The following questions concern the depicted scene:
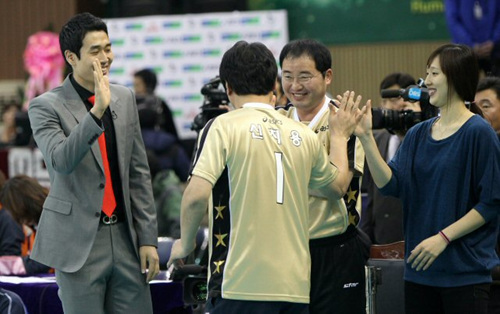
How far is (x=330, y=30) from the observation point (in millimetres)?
12078

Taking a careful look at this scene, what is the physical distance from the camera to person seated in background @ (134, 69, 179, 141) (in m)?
9.52

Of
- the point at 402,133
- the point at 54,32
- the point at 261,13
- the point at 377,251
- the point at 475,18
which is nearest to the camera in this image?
the point at 377,251

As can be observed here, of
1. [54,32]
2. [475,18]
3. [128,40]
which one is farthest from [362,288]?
[54,32]

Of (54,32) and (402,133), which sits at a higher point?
(54,32)

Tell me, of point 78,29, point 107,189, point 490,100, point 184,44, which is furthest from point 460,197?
point 184,44

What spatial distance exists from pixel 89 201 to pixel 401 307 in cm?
161

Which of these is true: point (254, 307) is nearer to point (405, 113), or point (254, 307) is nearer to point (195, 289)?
point (195, 289)

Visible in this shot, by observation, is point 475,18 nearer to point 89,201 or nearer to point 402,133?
point 402,133

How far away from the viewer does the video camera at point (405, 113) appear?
4.62m

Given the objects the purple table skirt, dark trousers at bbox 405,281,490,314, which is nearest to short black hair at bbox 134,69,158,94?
the purple table skirt

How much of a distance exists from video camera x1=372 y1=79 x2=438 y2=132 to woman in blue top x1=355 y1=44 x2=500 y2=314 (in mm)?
291

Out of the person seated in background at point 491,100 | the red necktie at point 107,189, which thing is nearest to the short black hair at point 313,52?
the red necktie at point 107,189

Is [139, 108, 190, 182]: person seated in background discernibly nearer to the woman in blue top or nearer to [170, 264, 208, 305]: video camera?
[170, 264, 208, 305]: video camera

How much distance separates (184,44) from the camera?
11883 mm
